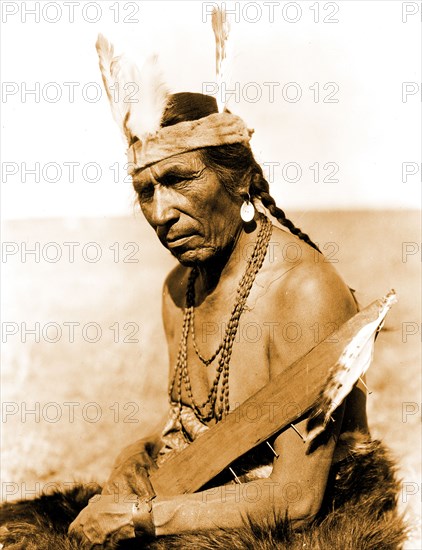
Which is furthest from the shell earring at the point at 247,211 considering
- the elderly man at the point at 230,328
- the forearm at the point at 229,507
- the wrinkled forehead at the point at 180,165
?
the forearm at the point at 229,507

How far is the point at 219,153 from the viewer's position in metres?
3.15

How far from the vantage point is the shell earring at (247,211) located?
3.21 metres

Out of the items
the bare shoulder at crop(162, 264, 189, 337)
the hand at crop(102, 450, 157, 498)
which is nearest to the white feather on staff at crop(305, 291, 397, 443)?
the hand at crop(102, 450, 157, 498)

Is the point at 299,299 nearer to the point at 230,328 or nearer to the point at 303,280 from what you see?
the point at 303,280

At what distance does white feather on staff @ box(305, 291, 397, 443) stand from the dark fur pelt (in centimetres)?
37

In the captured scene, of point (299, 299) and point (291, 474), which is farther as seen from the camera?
point (299, 299)

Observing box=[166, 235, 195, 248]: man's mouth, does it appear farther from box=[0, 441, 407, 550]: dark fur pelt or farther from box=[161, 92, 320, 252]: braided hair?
box=[0, 441, 407, 550]: dark fur pelt

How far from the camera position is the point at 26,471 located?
17.4ft

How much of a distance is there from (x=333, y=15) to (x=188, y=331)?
2.14 metres

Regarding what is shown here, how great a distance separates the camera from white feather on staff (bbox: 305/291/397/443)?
9.53ft

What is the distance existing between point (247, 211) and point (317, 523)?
4.34 feet

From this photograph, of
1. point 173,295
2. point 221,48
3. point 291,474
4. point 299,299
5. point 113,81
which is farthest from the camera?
point 173,295

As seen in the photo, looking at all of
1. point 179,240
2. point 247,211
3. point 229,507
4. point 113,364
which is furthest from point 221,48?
point 113,364

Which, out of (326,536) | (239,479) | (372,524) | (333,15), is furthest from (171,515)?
(333,15)
